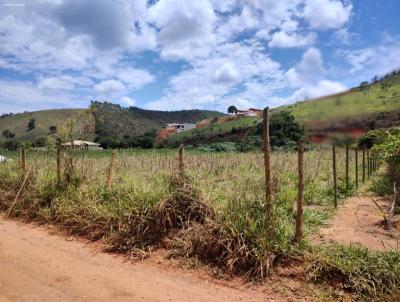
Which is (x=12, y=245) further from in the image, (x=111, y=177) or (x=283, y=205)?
(x=283, y=205)

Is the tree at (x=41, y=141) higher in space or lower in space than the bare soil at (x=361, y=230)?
→ higher

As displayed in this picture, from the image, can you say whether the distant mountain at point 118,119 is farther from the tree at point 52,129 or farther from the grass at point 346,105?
the grass at point 346,105

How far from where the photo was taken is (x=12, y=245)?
19.8 ft

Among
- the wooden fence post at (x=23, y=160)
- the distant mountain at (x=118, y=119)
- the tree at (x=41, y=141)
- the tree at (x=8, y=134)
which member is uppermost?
the distant mountain at (x=118, y=119)

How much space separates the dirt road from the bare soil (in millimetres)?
1994

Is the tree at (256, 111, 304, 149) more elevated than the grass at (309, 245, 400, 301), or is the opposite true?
the tree at (256, 111, 304, 149)

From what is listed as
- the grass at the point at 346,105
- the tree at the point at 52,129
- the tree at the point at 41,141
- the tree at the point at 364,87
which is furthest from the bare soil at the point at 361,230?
the tree at the point at 41,141

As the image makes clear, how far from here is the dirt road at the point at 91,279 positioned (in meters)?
4.11

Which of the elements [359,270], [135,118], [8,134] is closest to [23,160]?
[359,270]

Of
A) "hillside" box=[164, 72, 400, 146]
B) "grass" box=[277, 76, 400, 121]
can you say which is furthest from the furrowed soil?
"grass" box=[277, 76, 400, 121]

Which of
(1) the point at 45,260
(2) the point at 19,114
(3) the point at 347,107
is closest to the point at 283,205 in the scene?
(1) the point at 45,260

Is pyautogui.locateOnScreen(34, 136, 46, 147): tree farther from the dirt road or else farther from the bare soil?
the bare soil

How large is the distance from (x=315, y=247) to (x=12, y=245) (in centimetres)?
462

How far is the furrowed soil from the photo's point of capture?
4102 mm
